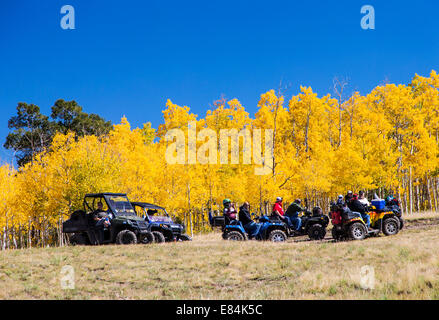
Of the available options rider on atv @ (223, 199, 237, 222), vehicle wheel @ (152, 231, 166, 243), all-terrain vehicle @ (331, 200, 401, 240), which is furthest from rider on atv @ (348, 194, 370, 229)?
vehicle wheel @ (152, 231, 166, 243)

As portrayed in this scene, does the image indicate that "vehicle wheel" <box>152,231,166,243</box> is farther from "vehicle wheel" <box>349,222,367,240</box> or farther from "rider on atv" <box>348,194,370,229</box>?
"rider on atv" <box>348,194,370,229</box>

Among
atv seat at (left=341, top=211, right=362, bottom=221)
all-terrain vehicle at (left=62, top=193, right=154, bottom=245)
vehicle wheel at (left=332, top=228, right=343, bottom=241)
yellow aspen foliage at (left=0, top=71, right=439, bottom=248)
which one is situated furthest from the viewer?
yellow aspen foliage at (left=0, top=71, right=439, bottom=248)

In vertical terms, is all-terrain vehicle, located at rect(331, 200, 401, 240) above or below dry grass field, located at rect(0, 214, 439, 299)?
above

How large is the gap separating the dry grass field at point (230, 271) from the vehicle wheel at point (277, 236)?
158 cm

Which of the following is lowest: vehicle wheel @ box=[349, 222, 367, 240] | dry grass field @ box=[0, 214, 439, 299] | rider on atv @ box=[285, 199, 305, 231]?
dry grass field @ box=[0, 214, 439, 299]

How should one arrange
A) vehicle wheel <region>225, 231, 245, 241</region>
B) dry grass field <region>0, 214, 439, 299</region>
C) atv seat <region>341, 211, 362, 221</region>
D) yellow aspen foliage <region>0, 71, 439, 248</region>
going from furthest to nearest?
yellow aspen foliage <region>0, 71, 439, 248</region>, vehicle wheel <region>225, 231, 245, 241</region>, atv seat <region>341, 211, 362, 221</region>, dry grass field <region>0, 214, 439, 299</region>

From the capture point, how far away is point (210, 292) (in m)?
9.49

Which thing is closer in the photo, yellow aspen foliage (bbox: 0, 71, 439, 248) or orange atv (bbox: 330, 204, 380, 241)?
orange atv (bbox: 330, 204, 380, 241)

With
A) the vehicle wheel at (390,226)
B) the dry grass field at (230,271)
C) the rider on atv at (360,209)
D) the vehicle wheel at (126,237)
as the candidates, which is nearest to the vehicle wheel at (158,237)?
the vehicle wheel at (126,237)

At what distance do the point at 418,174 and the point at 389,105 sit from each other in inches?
251

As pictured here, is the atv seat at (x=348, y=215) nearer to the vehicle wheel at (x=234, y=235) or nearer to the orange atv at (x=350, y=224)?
the orange atv at (x=350, y=224)

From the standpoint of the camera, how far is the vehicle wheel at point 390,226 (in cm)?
1689

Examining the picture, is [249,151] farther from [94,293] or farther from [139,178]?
[94,293]

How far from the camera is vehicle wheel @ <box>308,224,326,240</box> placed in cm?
1822
